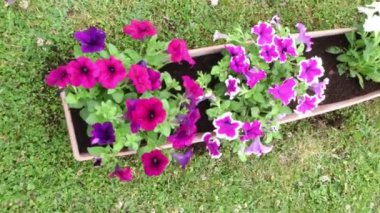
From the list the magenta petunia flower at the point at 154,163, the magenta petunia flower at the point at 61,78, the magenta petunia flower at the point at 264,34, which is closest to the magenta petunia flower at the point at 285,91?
the magenta petunia flower at the point at 264,34

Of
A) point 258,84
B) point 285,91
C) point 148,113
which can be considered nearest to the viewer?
point 148,113

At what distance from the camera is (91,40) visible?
2.29m

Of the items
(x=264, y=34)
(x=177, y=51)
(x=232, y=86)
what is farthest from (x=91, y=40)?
(x=264, y=34)

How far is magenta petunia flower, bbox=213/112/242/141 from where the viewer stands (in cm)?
253

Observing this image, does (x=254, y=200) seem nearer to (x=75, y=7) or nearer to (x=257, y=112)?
(x=257, y=112)

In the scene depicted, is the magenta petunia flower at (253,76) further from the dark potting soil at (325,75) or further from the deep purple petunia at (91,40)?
the deep purple petunia at (91,40)

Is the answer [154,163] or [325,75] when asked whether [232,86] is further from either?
[325,75]

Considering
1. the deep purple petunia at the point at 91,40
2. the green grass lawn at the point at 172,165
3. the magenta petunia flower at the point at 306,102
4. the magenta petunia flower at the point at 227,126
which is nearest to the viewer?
the deep purple petunia at the point at 91,40

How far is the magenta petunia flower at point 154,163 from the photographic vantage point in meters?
2.32

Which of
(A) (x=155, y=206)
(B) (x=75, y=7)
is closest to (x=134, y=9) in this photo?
(B) (x=75, y=7)

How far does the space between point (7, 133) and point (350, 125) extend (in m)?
2.14

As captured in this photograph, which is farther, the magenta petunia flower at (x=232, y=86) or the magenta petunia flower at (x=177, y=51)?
the magenta petunia flower at (x=232, y=86)

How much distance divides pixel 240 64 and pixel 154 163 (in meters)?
0.64

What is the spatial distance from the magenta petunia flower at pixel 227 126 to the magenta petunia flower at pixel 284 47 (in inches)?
14.8
